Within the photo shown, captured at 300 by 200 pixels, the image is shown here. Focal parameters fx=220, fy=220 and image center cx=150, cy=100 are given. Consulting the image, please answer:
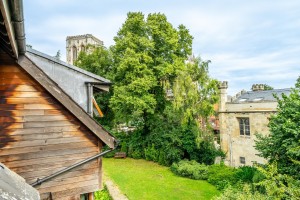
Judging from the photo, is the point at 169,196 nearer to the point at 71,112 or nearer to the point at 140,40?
the point at 71,112

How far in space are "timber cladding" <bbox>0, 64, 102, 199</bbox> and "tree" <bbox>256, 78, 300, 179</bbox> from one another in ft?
28.6

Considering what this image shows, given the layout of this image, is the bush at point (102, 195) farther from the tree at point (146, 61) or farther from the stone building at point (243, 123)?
the stone building at point (243, 123)

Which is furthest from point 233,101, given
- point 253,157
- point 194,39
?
point 194,39

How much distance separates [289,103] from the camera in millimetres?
11141

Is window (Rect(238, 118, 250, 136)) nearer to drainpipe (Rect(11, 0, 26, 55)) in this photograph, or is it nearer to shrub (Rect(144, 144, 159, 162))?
shrub (Rect(144, 144, 159, 162))

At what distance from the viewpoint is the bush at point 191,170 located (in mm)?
17438

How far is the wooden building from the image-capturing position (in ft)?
15.6

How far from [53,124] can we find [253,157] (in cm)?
1938

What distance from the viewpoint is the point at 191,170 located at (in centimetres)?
1780

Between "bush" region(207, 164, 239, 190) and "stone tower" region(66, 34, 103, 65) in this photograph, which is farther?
"stone tower" region(66, 34, 103, 65)

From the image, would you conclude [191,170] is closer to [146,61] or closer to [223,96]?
[223,96]

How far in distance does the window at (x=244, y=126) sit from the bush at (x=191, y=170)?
215 inches

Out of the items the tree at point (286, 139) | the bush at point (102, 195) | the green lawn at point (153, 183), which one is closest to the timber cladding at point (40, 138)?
the bush at point (102, 195)

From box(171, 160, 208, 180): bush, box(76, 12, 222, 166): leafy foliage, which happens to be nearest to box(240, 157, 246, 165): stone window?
box(76, 12, 222, 166): leafy foliage
